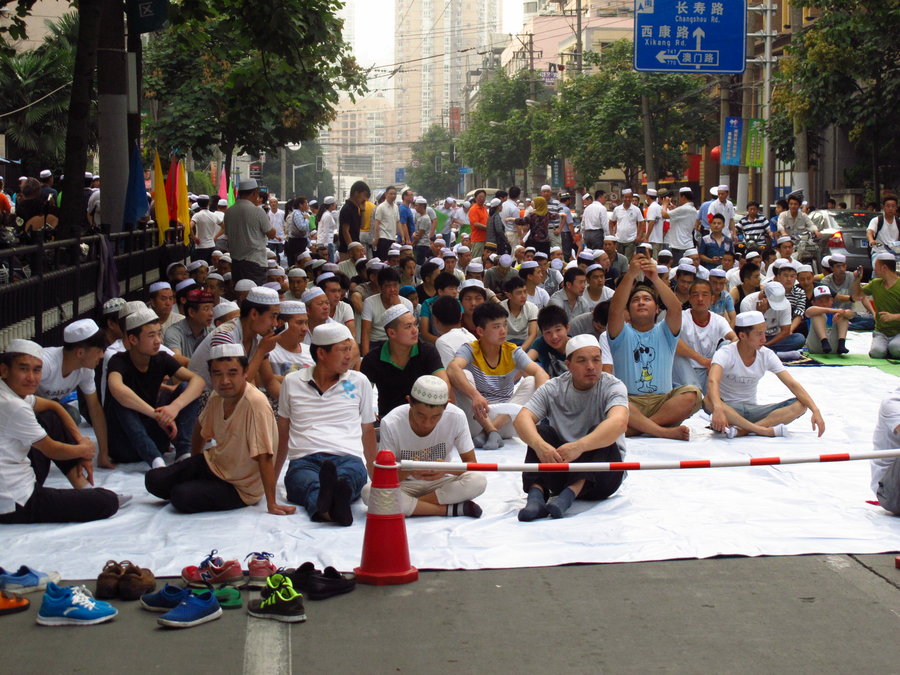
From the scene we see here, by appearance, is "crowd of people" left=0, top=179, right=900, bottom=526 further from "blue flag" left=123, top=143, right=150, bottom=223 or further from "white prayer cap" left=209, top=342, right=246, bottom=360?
"blue flag" left=123, top=143, right=150, bottom=223

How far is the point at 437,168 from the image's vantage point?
123 meters

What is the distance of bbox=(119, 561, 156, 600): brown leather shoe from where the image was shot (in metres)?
5.71

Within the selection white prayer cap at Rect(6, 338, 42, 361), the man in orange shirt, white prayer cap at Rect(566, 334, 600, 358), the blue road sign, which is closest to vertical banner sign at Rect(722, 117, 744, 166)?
the man in orange shirt

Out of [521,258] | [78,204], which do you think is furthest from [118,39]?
[521,258]

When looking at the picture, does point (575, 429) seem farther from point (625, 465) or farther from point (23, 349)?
point (23, 349)

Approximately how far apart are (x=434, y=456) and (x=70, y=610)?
2.61 meters

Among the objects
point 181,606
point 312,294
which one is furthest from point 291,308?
point 181,606

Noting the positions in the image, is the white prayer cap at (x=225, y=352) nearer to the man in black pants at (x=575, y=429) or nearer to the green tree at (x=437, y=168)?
the man in black pants at (x=575, y=429)

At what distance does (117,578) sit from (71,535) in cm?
124

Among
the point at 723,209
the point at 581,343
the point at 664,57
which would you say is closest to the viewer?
the point at 581,343

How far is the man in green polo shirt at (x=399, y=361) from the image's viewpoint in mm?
8805

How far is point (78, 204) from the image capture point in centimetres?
1274

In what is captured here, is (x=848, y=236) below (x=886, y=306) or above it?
above

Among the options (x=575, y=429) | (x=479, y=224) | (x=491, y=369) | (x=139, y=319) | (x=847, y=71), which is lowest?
(x=575, y=429)
